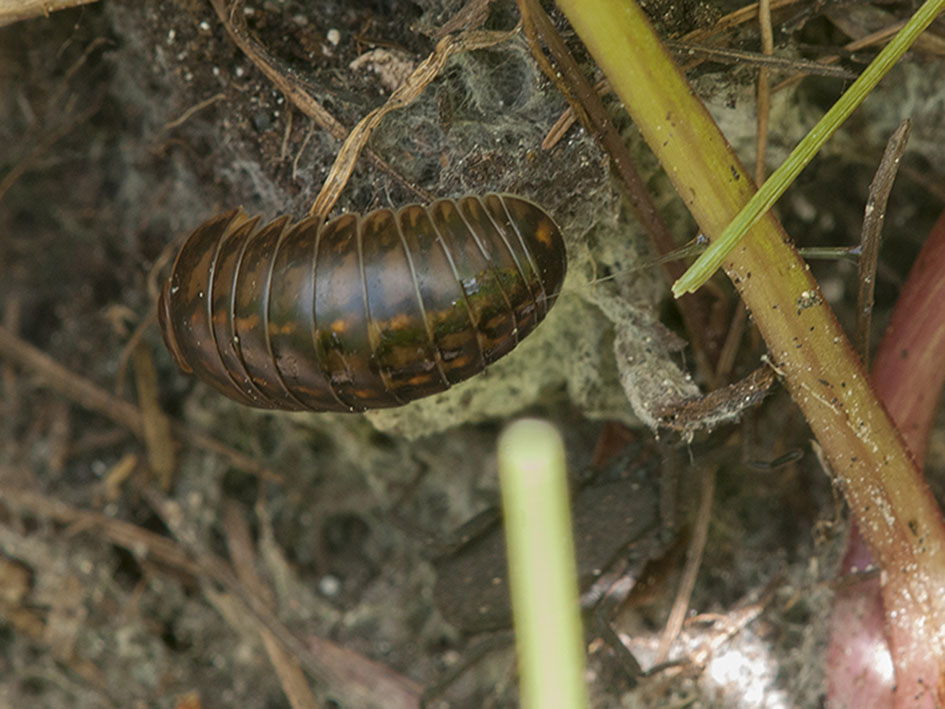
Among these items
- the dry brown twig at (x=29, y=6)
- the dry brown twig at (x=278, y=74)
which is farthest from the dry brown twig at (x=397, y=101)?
the dry brown twig at (x=29, y=6)

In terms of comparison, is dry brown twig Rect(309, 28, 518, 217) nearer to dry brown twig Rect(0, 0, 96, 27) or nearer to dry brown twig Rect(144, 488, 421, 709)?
dry brown twig Rect(0, 0, 96, 27)

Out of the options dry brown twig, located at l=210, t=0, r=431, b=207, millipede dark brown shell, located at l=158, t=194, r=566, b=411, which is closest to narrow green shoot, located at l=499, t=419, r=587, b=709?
millipede dark brown shell, located at l=158, t=194, r=566, b=411

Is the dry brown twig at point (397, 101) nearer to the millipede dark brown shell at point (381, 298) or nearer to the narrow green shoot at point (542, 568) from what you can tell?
the millipede dark brown shell at point (381, 298)

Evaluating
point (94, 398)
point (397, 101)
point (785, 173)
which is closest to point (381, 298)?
point (397, 101)

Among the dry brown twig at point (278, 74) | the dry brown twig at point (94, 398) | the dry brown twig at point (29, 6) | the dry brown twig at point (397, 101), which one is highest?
the dry brown twig at point (29, 6)

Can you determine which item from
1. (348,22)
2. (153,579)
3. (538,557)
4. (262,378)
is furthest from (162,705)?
(348,22)

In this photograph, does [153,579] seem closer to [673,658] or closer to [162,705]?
[162,705]
